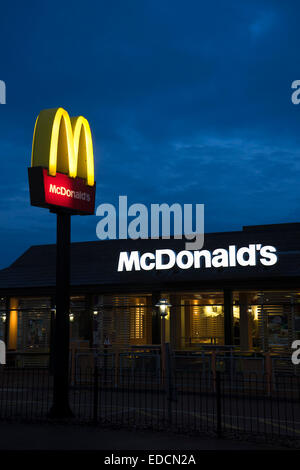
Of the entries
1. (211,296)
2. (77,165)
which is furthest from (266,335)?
(77,165)

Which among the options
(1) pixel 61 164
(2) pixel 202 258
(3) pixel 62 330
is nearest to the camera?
(3) pixel 62 330

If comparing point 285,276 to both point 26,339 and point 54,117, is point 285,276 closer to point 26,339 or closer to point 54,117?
point 54,117

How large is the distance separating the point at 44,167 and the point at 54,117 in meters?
1.18

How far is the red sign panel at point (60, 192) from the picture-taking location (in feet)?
40.9

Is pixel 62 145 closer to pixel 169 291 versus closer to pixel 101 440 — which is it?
pixel 101 440

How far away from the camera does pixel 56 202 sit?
1276 cm

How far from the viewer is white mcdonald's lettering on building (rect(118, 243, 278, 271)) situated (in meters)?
23.3

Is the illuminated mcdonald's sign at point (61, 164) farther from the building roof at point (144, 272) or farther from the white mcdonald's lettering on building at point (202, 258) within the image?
the white mcdonald's lettering on building at point (202, 258)

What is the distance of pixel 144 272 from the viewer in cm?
2553

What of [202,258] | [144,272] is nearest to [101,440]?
[202,258]

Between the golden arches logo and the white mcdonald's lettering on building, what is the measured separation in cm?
1085

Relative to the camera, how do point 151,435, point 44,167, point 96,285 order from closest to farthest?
point 151,435 < point 44,167 < point 96,285

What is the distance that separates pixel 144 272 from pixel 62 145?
12891mm

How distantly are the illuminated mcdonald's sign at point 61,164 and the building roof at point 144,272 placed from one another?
1057 cm
